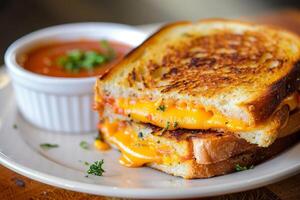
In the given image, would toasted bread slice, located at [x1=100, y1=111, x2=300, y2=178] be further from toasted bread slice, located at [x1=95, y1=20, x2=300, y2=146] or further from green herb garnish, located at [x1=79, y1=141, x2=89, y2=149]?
green herb garnish, located at [x1=79, y1=141, x2=89, y2=149]

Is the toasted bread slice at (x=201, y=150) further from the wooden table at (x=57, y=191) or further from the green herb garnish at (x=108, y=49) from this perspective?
the green herb garnish at (x=108, y=49)

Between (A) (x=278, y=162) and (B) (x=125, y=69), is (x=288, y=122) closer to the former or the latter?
(A) (x=278, y=162)

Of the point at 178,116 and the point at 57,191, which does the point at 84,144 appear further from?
the point at 178,116

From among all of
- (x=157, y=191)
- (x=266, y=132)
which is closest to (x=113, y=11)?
A: (x=266, y=132)

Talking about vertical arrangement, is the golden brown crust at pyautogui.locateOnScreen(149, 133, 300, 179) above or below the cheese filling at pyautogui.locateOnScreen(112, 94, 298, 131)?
below

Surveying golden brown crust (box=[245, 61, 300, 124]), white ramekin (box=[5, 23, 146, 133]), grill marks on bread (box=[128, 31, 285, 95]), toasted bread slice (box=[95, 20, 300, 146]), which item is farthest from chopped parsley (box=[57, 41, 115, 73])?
golden brown crust (box=[245, 61, 300, 124])
